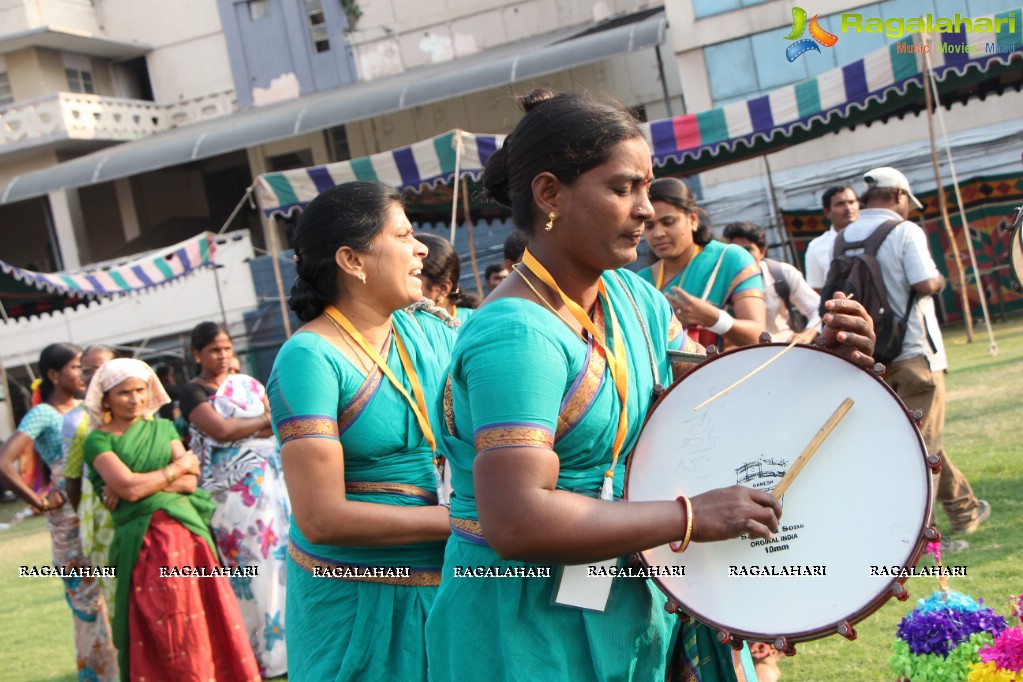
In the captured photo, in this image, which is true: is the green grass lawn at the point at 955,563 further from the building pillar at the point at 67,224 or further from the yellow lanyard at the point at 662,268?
the building pillar at the point at 67,224

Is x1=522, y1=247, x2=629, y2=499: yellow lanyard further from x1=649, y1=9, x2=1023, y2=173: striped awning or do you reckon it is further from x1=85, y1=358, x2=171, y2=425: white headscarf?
x1=649, y1=9, x2=1023, y2=173: striped awning

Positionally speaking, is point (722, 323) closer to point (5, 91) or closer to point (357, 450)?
point (357, 450)

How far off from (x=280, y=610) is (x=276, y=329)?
1617 centimetres

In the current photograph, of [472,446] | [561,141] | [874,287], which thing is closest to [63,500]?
[874,287]

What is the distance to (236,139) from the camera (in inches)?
890

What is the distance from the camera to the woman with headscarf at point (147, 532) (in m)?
4.99

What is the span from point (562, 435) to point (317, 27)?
85.7 ft

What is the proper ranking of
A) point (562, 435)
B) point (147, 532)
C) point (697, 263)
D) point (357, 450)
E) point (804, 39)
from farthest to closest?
point (804, 39)
point (147, 532)
point (697, 263)
point (357, 450)
point (562, 435)

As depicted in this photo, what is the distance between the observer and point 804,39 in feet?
56.0

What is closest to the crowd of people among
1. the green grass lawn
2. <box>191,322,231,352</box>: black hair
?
the green grass lawn

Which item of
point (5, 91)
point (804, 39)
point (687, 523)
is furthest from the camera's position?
point (5, 91)

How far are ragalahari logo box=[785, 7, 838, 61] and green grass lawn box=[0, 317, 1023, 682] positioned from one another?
415 cm

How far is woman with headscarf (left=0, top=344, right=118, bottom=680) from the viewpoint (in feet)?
19.4

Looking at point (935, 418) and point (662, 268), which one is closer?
point (662, 268)
